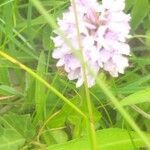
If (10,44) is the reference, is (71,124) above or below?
below

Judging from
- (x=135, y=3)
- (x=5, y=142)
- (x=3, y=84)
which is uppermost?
(x=135, y=3)

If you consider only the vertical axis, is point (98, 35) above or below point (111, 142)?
above

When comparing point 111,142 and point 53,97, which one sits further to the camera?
point 53,97

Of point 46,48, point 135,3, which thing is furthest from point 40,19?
point 135,3

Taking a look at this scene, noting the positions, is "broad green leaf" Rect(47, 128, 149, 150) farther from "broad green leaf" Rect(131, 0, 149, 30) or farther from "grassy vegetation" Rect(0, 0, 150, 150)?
"broad green leaf" Rect(131, 0, 149, 30)

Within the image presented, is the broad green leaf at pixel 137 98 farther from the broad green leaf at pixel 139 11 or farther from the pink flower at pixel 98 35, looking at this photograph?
the broad green leaf at pixel 139 11

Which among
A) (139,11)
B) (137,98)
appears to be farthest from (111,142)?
(139,11)

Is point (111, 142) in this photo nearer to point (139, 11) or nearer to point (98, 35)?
point (98, 35)

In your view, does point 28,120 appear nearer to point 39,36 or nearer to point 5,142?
point 5,142
